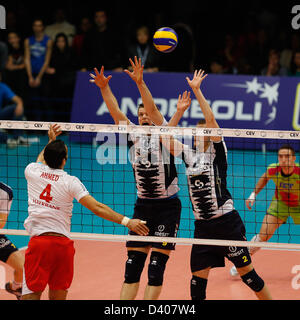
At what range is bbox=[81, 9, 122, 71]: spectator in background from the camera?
18.6 m

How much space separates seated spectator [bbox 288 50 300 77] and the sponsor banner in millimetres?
963

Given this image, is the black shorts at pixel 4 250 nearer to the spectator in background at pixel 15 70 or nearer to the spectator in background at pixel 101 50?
the spectator in background at pixel 101 50

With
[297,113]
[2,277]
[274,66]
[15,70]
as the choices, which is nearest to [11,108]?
[15,70]

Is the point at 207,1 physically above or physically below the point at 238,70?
above

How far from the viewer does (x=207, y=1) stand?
2288 cm

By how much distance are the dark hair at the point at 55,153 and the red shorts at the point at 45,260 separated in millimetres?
798

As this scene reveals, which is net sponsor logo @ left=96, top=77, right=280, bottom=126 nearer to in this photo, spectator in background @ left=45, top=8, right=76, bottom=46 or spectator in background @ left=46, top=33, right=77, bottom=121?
spectator in background @ left=46, top=33, right=77, bottom=121

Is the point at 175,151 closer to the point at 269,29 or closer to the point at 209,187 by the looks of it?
the point at 209,187

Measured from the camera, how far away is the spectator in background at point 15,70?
1894 centimetres

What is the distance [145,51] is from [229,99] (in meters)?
2.90

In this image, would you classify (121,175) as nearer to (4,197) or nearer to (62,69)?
(62,69)

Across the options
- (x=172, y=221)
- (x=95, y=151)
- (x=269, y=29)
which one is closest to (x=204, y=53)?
(x=269, y=29)

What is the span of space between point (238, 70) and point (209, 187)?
37.2 ft

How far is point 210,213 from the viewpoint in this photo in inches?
293
